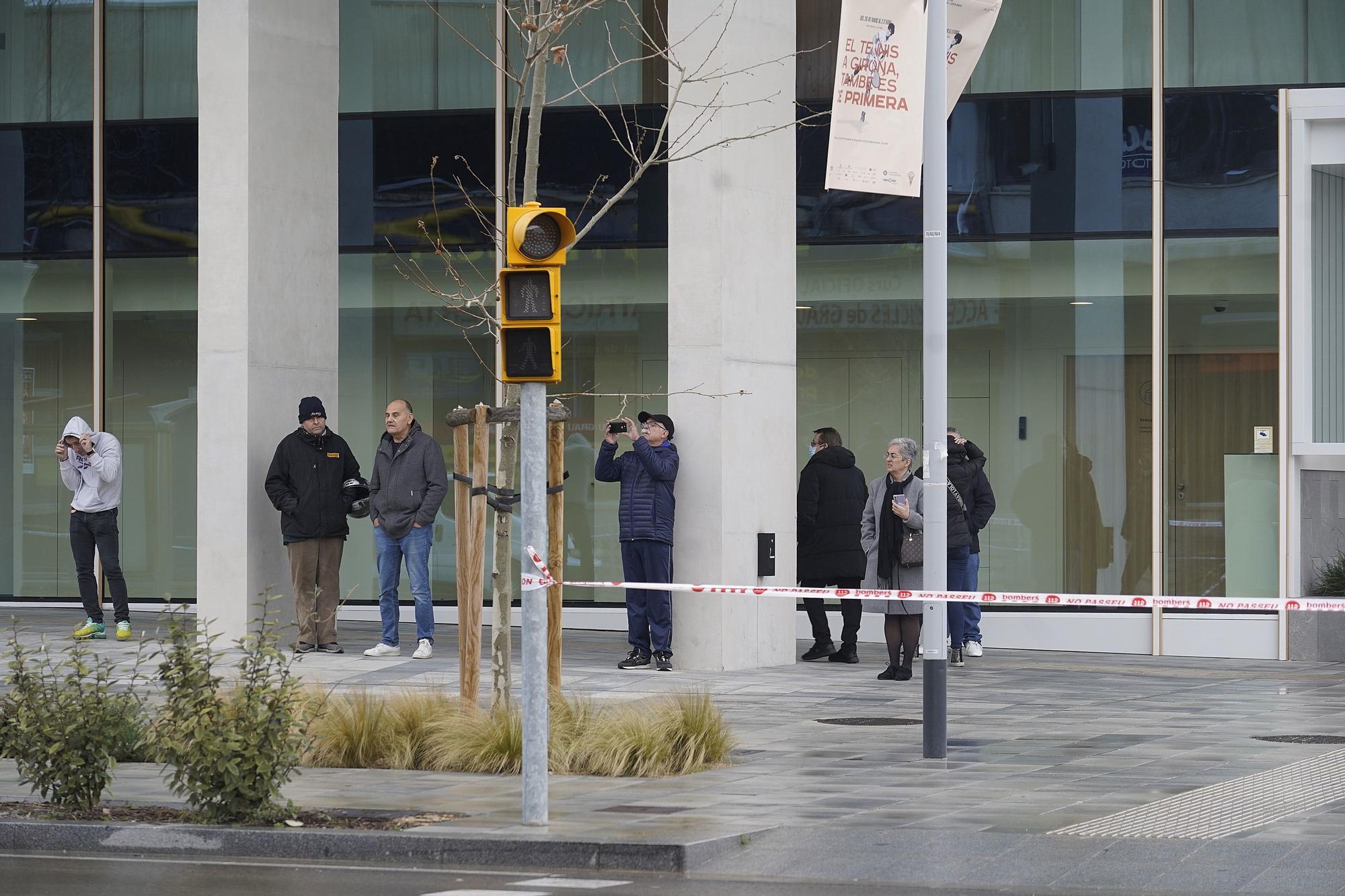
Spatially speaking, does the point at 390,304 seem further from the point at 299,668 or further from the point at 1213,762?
the point at 1213,762

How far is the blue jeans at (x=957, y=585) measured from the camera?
51.4 ft

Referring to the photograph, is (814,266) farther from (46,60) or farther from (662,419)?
(46,60)

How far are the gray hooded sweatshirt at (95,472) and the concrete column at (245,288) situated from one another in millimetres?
940

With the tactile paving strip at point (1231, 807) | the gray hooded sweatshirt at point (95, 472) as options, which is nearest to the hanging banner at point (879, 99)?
the tactile paving strip at point (1231, 807)

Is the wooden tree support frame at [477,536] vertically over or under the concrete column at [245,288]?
under

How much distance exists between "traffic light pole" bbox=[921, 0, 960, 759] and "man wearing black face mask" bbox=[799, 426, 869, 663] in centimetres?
556

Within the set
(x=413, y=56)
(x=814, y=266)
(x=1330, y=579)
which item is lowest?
(x=1330, y=579)

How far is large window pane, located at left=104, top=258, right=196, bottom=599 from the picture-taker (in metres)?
20.7

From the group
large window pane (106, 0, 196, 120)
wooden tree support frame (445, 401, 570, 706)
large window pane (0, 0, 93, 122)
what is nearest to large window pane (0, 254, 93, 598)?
large window pane (0, 0, 93, 122)

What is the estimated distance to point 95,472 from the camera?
Result: 56.1 feet

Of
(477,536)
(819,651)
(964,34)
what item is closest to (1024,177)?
(819,651)

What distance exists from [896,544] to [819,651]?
1.98 m

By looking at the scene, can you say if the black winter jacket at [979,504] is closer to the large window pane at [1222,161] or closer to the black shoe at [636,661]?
the black shoe at [636,661]

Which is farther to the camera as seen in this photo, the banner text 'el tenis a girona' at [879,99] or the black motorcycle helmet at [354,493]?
the black motorcycle helmet at [354,493]
